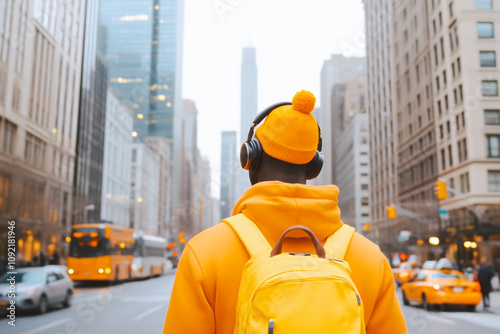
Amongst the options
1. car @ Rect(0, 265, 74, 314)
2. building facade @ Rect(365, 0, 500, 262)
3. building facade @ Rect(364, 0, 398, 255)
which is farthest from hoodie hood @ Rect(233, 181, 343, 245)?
building facade @ Rect(364, 0, 398, 255)

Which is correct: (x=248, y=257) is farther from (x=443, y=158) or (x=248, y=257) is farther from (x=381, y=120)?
(x=381, y=120)

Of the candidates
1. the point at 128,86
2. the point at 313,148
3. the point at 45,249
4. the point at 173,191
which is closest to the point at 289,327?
the point at 313,148

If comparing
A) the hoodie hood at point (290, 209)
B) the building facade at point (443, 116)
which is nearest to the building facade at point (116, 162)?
the building facade at point (443, 116)

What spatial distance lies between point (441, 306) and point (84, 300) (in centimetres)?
1423

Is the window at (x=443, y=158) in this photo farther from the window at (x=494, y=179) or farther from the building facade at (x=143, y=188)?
the building facade at (x=143, y=188)

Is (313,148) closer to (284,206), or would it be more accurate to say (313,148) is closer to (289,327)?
(284,206)

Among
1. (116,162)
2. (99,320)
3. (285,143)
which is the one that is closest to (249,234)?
(285,143)

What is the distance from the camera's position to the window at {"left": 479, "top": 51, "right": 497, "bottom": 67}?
74.2ft

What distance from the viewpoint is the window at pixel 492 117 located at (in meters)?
23.8

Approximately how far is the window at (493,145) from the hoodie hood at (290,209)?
26361 mm

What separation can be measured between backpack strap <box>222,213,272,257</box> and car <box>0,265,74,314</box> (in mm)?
13605

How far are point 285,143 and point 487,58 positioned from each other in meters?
25.8

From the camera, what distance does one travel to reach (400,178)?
177 ft

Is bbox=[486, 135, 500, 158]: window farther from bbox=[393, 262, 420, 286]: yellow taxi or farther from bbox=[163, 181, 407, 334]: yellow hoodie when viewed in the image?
bbox=[163, 181, 407, 334]: yellow hoodie
